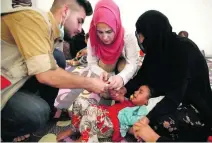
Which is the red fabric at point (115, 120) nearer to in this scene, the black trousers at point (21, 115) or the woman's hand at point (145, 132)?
the woman's hand at point (145, 132)

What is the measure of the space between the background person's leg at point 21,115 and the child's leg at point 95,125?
22 cm

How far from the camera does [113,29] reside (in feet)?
4.63

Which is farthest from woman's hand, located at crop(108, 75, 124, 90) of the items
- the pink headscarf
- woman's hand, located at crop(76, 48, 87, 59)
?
woman's hand, located at crop(76, 48, 87, 59)

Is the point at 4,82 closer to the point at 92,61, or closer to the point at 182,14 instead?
the point at 92,61

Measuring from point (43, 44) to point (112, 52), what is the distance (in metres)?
0.71

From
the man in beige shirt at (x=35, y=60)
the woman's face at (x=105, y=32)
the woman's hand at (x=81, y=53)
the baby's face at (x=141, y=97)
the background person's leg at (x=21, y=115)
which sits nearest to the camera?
the man in beige shirt at (x=35, y=60)

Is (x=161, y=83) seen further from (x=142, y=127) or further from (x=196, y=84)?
(x=142, y=127)

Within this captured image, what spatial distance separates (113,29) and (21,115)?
2.46 ft

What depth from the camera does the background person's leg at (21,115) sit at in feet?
3.44

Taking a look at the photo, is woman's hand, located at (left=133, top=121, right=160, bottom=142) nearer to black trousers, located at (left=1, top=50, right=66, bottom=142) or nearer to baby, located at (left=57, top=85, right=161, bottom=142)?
baby, located at (left=57, top=85, right=161, bottom=142)

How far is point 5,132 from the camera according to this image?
1.10 meters

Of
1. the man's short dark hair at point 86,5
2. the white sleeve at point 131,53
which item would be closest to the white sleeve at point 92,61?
the white sleeve at point 131,53

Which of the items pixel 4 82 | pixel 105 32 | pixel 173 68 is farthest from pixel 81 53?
pixel 4 82

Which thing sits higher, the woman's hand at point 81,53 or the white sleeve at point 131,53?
the white sleeve at point 131,53
